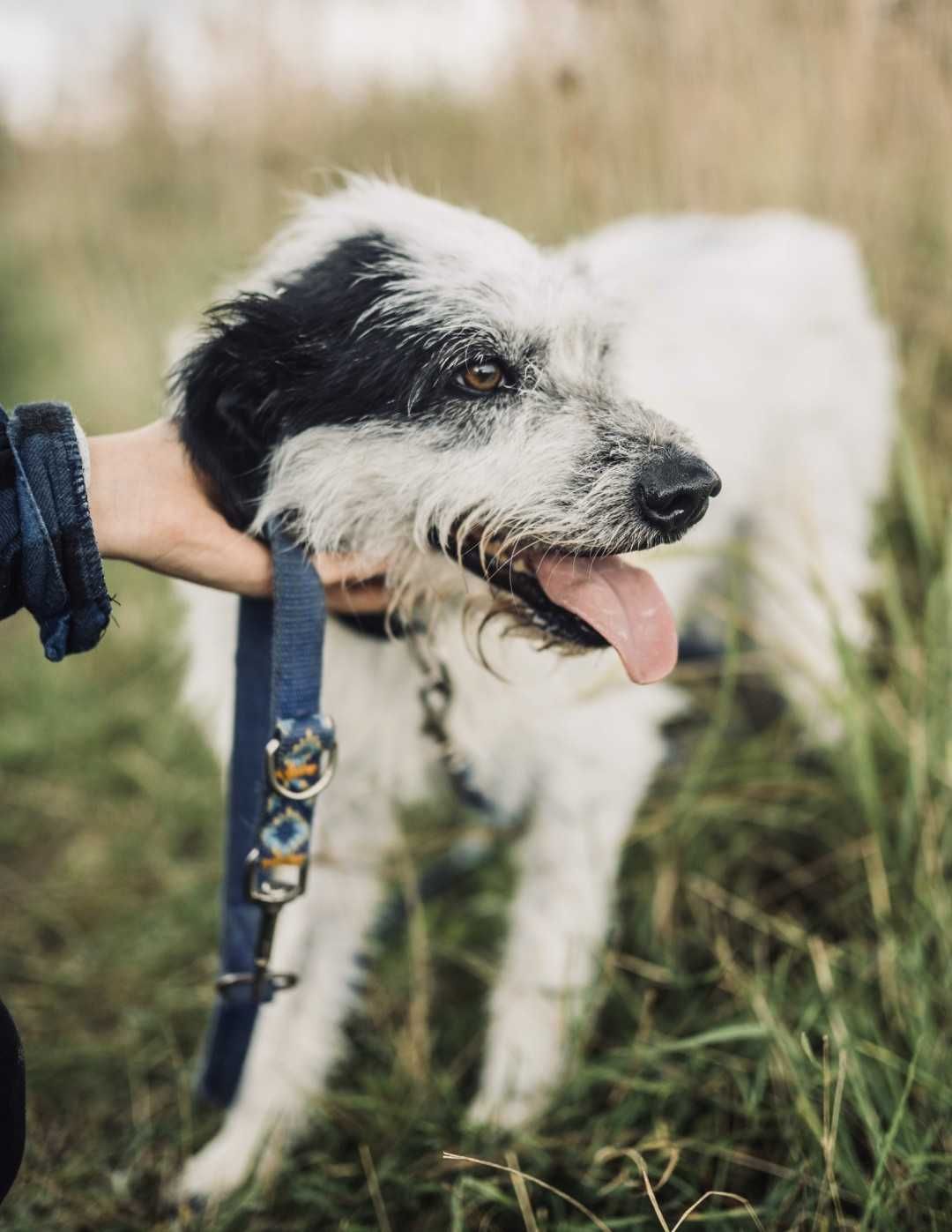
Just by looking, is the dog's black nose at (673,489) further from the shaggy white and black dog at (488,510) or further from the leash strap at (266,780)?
the leash strap at (266,780)

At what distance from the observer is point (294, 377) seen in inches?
60.4

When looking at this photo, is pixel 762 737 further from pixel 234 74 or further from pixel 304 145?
pixel 234 74

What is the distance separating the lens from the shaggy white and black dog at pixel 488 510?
1.51 m

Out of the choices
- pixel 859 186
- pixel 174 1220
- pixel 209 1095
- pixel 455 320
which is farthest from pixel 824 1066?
pixel 859 186

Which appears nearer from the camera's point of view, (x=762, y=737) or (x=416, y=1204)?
(x=416, y=1204)

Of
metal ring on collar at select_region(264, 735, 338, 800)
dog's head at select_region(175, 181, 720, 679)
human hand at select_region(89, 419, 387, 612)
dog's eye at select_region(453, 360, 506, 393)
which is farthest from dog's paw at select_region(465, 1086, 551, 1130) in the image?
dog's eye at select_region(453, 360, 506, 393)

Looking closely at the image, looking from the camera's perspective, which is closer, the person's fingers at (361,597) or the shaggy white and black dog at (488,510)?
the shaggy white and black dog at (488,510)

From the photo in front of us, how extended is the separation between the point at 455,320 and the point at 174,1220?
1.64m

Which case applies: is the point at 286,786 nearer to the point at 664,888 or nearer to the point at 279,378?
the point at 279,378

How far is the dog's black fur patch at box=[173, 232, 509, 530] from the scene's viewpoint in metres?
1.51

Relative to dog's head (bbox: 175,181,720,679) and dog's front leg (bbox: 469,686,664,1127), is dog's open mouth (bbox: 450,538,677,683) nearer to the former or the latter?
dog's head (bbox: 175,181,720,679)

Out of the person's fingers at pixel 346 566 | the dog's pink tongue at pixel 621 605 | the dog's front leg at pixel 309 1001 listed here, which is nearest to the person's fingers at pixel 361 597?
the person's fingers at pixel 346 566

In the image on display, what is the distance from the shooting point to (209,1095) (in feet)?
5.51

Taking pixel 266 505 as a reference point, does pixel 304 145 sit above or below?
above
